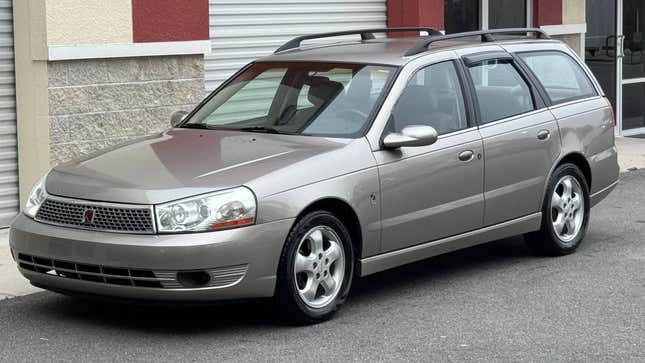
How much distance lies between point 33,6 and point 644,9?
33.9 ft

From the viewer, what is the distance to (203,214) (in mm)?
6797

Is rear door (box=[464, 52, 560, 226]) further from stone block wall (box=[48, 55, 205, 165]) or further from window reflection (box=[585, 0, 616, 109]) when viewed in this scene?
window reflection (box=[585, 0, 616, 109])

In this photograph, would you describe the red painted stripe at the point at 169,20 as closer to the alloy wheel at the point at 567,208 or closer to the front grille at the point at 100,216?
the alloy wheel at the point at 567,208

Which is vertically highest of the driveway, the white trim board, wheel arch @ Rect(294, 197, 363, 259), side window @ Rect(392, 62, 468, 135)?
the white trim board

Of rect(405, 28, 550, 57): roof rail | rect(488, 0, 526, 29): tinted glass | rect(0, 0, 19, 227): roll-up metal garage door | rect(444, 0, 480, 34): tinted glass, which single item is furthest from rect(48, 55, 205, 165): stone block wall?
rect(488, 0, 526, 29): tinted glass

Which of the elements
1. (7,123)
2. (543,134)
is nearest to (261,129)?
(543,134)

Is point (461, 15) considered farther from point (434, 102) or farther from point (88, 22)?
point (434, 102)

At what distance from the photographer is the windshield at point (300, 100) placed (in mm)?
7895

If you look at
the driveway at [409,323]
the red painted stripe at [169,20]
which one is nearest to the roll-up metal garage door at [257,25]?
the red painted stripe at [169,20]

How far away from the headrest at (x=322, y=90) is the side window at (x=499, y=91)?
103 cm

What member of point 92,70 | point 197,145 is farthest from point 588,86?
point 92,70

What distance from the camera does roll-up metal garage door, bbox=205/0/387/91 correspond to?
42.0 ft

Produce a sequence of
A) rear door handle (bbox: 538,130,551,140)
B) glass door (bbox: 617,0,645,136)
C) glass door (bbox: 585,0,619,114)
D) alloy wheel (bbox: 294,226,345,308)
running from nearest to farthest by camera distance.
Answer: alloy wheel (bbox: 294,226,345,308), rear door handle (bbox: 538,130,551,140), glass door (bbox: 585,0,619,114), glass door (bbox: 617,0,645,136)

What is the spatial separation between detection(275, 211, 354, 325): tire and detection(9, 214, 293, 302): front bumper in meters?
0.08
